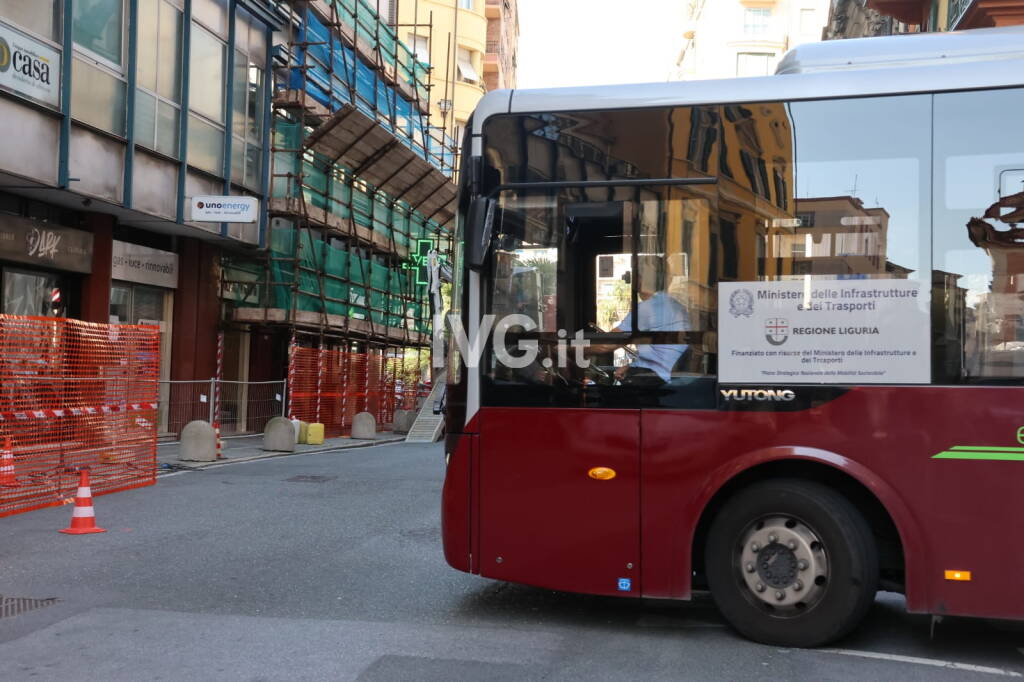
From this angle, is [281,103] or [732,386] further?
[281,103]

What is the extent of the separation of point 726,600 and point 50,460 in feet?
29.3

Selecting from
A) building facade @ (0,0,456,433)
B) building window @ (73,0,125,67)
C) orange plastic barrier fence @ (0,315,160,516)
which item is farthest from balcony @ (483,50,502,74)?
orange plastic barrier fence @ (0,315,160,516)

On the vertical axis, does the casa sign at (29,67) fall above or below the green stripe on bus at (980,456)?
above

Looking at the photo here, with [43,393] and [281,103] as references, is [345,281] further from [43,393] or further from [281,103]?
[43,393]

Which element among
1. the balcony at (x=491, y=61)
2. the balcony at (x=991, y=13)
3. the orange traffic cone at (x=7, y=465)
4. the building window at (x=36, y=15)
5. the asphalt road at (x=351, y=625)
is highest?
the balcony at (x=491, y=61)

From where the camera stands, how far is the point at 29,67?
15898mm

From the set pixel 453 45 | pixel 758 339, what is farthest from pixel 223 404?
pixel 453 45

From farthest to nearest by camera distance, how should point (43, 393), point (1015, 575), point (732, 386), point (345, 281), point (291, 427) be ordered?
point (345, 281)
point (291, 427)
point (43, 393)
point (732, 386)
point (1015, 575)

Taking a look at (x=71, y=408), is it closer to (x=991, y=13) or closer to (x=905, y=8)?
(x=991, y=13)

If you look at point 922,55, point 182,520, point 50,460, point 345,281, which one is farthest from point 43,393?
point 345,281

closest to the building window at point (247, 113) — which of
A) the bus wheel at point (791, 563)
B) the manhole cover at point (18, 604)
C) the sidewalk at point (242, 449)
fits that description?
the sidewalk at point (242, 449)

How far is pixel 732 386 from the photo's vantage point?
19.8ft

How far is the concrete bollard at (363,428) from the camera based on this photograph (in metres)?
24.2

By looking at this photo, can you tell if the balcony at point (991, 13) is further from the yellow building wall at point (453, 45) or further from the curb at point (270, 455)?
the yellow building wall at point (453, 45)
